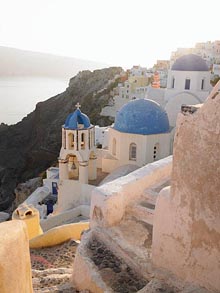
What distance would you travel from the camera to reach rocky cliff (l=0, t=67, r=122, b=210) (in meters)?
41.2

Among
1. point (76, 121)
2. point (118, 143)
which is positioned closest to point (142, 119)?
point (118, 143)

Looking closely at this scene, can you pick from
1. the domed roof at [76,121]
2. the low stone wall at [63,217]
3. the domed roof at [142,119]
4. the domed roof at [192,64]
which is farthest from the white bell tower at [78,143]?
the domed roof at [192,64]

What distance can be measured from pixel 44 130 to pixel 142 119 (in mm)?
35713

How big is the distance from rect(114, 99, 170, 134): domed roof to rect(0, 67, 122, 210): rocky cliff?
21690 mm

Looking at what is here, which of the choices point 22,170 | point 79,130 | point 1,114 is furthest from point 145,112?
point 1,114

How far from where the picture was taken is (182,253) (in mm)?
4352

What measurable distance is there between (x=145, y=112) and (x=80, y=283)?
33.6 ft

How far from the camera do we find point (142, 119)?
14.8m

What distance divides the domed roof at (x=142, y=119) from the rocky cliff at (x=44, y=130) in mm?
21690

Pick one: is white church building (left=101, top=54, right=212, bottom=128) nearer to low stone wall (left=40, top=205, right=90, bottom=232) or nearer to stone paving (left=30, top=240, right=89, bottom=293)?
low stone wall (left=40, top=205, right=90, bottom=232)

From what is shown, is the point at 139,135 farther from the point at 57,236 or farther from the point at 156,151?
the point at 57,236

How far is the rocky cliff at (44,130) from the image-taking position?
41.2 metres

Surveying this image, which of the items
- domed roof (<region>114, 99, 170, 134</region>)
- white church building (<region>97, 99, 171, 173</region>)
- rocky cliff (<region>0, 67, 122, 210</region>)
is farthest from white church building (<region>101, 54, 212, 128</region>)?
rocky cliff (<region>0, 67, 122, 210</region>)

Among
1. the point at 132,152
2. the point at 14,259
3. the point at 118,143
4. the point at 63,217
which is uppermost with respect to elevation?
the point at 14,259
